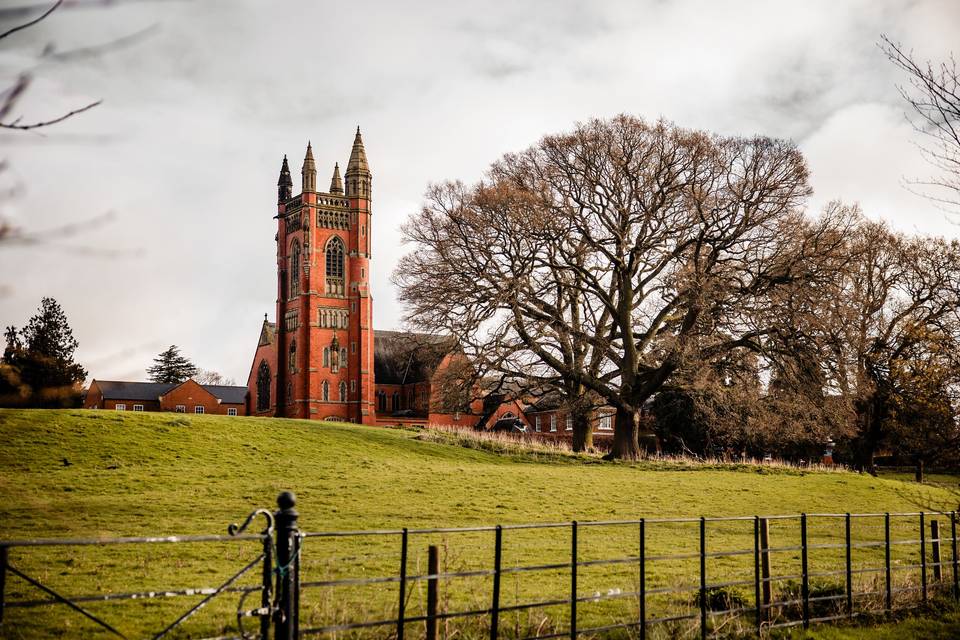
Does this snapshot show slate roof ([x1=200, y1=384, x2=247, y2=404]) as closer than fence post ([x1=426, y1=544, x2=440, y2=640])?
No

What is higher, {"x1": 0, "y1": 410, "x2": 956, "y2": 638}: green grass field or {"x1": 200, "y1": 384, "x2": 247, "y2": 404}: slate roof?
{"x1": 200, "y1": 384, "x2": 247, "y2": 404}: slate roof

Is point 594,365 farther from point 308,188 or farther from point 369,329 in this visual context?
point 308,188

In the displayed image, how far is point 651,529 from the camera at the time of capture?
22062 mm

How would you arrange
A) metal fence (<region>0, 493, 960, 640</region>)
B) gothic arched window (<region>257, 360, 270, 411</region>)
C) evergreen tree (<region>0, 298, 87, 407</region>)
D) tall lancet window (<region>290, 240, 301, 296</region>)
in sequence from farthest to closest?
1. gothic arched window (<region>257, 360, 270, 411</region>)
2. tall lancet window (<region>290, 240, 301, 296</region>)
3. metal fence (<region>0, 493, 960, 640</region>)
4. evergreen tree (<region>0, 298, 87, 407</region>)

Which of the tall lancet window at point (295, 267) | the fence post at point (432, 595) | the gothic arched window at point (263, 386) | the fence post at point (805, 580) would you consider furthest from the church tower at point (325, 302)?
the fence post at point (432, 595)

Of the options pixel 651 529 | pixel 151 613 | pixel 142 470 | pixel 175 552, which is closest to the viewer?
pixel 151 613

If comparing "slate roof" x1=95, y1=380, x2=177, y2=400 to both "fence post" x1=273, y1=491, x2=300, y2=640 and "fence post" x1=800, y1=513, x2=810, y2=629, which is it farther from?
"fence post" x1=273, y1=491, x2=300, y2=640

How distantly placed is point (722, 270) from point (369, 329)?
52254 millimetres

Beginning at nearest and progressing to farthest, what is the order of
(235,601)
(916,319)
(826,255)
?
(235,601)
(826,255)
(916,319)

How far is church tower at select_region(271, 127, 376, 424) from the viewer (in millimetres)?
80938

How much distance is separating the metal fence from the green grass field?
118 millimetres

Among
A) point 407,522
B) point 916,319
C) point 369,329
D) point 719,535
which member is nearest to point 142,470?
point 407,522

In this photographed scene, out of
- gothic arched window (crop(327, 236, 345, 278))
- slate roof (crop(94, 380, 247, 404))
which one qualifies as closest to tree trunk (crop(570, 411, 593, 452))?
gothic arched window (crop(327, 236, 345, 278))

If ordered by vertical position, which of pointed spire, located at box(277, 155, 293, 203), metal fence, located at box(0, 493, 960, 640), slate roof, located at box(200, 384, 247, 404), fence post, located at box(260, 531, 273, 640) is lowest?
metal fence, located at box(0, 493, 960, 640)
